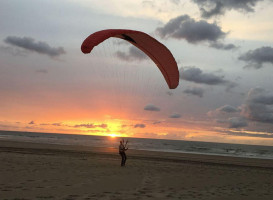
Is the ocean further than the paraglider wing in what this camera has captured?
Yes

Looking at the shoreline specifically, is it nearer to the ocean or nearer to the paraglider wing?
the paraglider wing

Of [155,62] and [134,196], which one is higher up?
[155,62]

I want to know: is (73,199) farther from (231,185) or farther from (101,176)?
(231,185)

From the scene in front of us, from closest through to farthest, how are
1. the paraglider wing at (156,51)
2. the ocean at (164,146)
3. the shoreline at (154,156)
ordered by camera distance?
the paraglider wing at (156,51), the shoreline at (154,156), the ocean at (164,146)

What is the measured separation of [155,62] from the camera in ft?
49.6

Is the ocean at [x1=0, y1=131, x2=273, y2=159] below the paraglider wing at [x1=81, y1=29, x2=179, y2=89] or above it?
below

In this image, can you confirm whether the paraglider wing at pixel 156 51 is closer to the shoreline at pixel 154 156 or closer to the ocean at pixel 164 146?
the shoreline at pixel 154 156

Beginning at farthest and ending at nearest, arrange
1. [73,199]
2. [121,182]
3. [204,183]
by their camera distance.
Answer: [204,183] < [121,182] < [73,199]

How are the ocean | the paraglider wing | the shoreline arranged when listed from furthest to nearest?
the ocean
the shoreline
the paraglider wing

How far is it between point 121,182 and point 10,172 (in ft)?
15.9

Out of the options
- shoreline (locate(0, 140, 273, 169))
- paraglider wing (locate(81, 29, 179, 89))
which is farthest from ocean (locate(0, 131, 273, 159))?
paraglider wing (locate(81, 29, 179, 89))

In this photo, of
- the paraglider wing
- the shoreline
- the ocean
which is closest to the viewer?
the paraglider wing

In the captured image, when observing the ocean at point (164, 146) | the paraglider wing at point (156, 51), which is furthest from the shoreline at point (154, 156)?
the ocean at point (164, 146)

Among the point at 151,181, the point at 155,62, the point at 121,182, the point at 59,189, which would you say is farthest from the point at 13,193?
the point at 155,62
